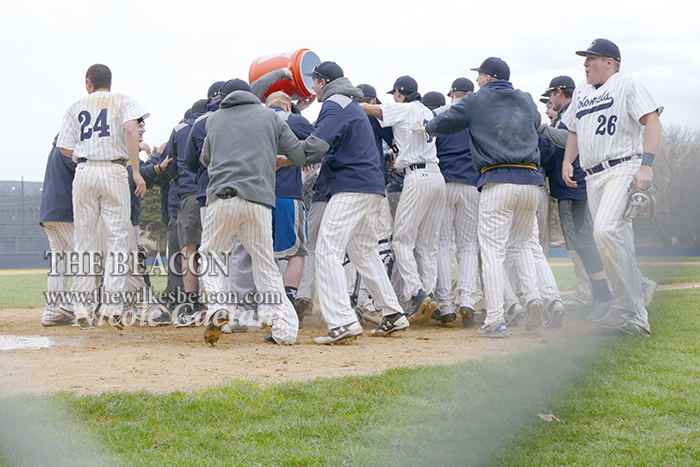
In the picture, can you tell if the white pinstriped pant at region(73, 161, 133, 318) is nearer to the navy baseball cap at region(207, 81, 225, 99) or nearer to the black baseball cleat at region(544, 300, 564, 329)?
the navy baseball cap at region(207, 81, 225, 99)

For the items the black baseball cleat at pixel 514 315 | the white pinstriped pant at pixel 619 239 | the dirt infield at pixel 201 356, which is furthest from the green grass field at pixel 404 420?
the black baseball cleat at pixel 514 315

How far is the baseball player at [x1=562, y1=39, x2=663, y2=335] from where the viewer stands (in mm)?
4723

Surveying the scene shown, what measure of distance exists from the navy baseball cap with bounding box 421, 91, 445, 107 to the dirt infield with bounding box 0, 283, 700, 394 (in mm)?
2643

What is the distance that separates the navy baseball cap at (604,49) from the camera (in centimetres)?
498

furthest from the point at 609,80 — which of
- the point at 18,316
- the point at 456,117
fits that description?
the point at 18,316

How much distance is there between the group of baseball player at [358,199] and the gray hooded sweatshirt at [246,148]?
0.01m

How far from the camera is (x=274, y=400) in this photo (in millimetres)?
2932

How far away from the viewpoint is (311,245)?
21.4 ft

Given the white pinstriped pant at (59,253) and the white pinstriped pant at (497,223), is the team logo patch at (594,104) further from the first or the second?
the white pinstriped pant at (59,253)

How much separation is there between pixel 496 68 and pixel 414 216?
158cm

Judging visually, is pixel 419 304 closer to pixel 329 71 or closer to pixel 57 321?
pixel 329 71

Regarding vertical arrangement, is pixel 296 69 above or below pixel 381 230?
above

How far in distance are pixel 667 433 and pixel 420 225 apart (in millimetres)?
3863

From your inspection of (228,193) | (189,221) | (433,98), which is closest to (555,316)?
(433,98)
